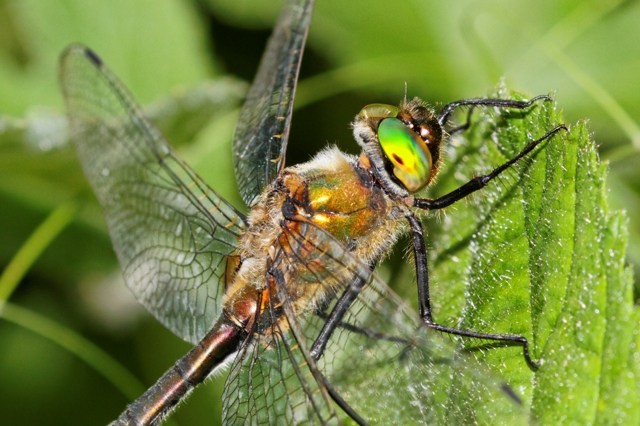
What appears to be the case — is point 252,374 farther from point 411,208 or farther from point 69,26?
point 69,26

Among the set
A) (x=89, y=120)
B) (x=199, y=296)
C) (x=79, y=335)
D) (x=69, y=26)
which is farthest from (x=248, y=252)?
(x=69, y=26)

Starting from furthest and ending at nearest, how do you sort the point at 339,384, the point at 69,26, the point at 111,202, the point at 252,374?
1. the point at 69,26
2. the point at 111,202
3. the point at 252,374
4. the point at 339,384

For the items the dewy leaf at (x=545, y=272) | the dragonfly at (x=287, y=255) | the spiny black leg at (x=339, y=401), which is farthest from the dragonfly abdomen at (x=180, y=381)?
the dewy leaf at (x=545, y=272)

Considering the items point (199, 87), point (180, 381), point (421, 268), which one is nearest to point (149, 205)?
point (199, 87)

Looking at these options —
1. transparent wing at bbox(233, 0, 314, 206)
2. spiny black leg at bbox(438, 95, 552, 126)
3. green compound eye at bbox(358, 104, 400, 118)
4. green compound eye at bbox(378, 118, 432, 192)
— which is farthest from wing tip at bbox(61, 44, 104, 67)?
spiny black leg at bbox(438, 95, 552, 126)

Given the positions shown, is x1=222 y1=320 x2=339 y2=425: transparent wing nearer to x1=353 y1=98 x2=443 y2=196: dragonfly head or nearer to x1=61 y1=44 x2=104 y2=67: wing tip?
x1=353 y1=98 x2=443 y2=196: dragonfly head

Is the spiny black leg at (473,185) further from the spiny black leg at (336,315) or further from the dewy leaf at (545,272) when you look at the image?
the spiny black leg at (336,315)

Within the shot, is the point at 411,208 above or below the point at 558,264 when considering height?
above
